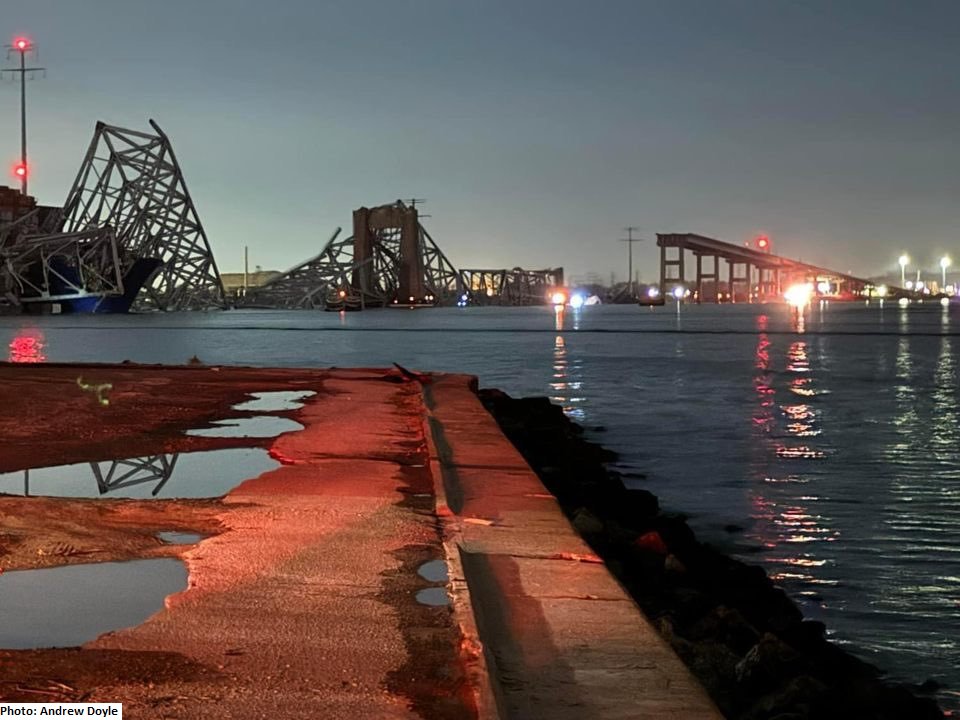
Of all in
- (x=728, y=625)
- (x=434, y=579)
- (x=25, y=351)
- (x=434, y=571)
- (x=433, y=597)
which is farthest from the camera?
(x=25, y=351)

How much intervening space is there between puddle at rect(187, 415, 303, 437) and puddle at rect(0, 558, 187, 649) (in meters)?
6.15

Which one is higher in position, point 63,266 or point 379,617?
point 63,266

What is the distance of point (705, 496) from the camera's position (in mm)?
12531

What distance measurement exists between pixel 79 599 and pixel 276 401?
1067 cm

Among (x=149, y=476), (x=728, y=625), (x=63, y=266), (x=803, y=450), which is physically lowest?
(x=803, y=450)

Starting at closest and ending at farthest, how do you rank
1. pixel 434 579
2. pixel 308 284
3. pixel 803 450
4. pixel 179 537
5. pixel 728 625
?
pixel 434 579
pixel 728 625
pixel 179 537
pixel 803 450
pixel 308 284

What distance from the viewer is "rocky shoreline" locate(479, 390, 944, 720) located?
16.7ft

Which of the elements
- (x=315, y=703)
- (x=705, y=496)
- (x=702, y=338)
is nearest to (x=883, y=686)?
(x=315, y=703)

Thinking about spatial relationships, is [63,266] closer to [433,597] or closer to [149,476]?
[149,476]

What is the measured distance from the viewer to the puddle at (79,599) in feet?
15.6

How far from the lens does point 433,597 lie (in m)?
5.14

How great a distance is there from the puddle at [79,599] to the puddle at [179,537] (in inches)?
16.2

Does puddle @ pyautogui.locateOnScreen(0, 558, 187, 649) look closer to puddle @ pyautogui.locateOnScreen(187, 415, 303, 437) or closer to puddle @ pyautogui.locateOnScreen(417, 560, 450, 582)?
puddle @ pyautogui.locateOnScreen(417, 560, 450, 582)

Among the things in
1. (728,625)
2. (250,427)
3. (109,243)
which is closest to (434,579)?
(728,625)
